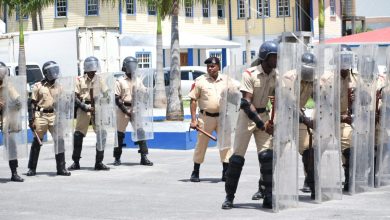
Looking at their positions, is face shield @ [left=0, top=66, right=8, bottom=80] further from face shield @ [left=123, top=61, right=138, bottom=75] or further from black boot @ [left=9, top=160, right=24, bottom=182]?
face shield @ [left=123, top=61, right=138, bottom=75]

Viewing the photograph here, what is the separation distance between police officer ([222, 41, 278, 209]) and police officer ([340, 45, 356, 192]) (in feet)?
5.03

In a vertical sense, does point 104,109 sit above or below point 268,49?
below

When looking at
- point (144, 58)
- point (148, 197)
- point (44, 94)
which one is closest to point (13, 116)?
point (44, 94)

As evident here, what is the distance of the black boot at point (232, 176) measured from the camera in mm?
10977

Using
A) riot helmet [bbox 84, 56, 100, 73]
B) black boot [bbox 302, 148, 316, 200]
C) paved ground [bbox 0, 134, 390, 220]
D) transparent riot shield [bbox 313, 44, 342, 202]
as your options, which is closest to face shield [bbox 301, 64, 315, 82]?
transparent riot shield [bbox 313, 44, 342, 202]

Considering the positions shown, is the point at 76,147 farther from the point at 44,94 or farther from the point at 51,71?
the point at 51,71

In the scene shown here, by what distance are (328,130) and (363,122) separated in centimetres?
110

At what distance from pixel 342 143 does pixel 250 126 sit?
189 cm

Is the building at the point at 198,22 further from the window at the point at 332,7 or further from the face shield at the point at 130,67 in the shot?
the face shield at the point at 130,67

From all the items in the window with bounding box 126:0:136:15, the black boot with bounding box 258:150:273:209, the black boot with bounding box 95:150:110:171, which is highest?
the window with bounding box 126:0:136:15

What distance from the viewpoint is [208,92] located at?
1400cm

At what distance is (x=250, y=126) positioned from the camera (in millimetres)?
10969

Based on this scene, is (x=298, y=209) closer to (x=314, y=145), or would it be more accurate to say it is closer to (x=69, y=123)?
(x=314, y=145)

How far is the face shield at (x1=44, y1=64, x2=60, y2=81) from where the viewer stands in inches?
595
